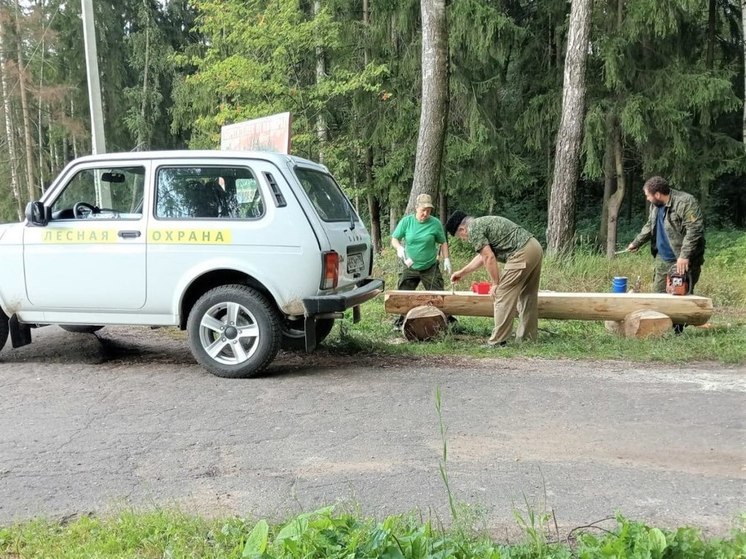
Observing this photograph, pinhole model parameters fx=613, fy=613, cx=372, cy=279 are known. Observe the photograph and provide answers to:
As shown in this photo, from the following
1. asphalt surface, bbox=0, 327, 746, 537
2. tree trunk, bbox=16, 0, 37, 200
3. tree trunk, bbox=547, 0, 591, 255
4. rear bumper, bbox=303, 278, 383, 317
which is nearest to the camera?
asphalt surface, bbox=0, 327, 746, 537

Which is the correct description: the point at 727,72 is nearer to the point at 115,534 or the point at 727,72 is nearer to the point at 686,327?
the point at 686,327

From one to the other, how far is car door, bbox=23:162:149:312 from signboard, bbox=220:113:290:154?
285cm

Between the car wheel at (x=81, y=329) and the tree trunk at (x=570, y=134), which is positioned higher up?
the tree trunk at (x=570, y=134)

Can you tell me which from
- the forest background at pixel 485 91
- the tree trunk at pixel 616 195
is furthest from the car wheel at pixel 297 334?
the tree trunk at pixel 616 195

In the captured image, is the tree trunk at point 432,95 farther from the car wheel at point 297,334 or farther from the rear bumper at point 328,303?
the rear bumper at point 328,303

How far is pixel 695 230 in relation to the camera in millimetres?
6934

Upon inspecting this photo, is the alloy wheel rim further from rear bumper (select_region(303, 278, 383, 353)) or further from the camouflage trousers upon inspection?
the camouflage trousers

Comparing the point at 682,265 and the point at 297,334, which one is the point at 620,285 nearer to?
the point at 682,265

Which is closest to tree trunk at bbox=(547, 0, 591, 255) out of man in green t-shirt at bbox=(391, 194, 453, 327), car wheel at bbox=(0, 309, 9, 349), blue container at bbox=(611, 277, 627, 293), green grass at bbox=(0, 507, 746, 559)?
blue container at bbox=(611, 277, 627, 293)

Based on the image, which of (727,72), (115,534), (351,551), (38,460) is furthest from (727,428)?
(727,72)

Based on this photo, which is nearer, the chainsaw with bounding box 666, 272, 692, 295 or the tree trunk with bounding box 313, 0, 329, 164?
the chainsaw with bounding box 666, 272, 692, 295

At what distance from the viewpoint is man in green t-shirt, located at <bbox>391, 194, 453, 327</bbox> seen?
308 inches

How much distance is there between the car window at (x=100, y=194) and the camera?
19.4 feet

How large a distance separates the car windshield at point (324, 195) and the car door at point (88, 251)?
151 cm
